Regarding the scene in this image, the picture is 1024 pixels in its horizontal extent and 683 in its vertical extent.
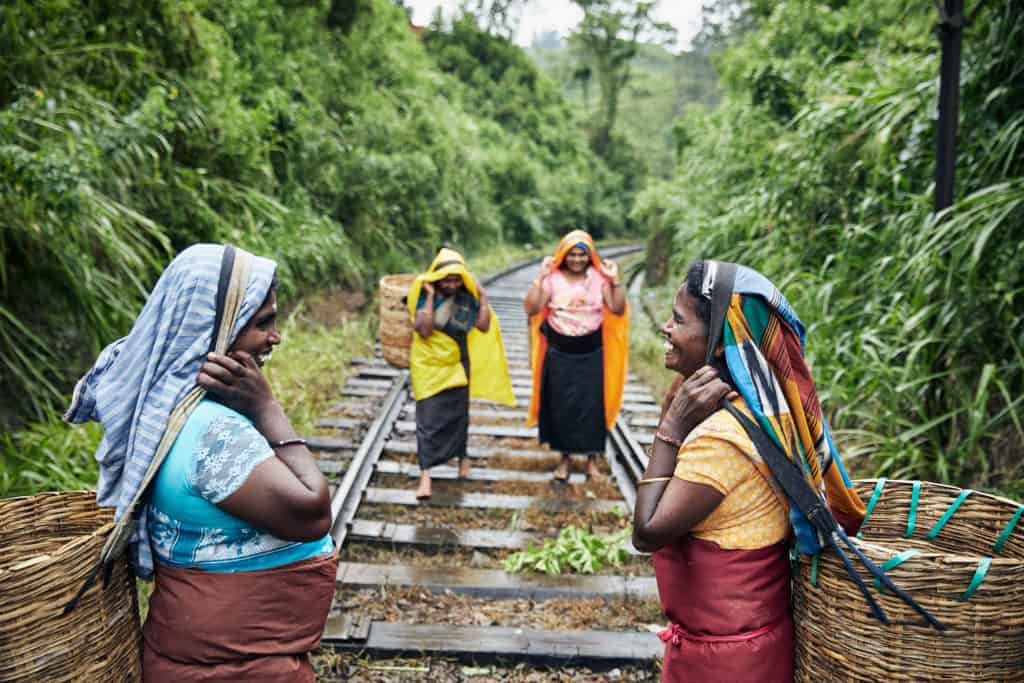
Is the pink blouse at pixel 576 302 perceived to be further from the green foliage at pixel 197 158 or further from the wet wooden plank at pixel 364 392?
the green foliage at pixel 197 158

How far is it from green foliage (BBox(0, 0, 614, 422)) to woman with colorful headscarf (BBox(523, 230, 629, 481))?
290cm

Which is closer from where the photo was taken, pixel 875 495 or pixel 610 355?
pixel 875 495

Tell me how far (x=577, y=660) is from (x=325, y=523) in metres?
2.00

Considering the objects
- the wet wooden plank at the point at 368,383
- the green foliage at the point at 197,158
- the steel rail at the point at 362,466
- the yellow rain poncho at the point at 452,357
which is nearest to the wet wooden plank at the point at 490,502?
the steel rail at the point at 362,466

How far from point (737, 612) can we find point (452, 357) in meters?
3.83

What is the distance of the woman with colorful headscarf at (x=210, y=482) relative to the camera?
184cm

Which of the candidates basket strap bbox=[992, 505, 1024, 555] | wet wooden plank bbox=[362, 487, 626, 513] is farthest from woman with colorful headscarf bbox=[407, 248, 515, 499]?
basket strap bbox=[992, 505, 1024, 555]

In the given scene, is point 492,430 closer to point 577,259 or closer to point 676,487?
point 577,259

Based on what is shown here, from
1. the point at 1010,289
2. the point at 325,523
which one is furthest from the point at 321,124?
the point at 325,523

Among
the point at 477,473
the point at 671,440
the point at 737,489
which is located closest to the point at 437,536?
the point at 477,473

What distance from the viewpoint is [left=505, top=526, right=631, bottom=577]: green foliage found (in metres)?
4.42

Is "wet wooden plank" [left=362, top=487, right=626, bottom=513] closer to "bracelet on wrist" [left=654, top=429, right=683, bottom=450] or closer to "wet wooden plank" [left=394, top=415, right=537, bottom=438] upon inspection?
"wet wooden plank" [left=394, top=415, right=537, bottom=438]

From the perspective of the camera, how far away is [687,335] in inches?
83.4

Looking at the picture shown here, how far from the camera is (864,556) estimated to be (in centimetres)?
170
